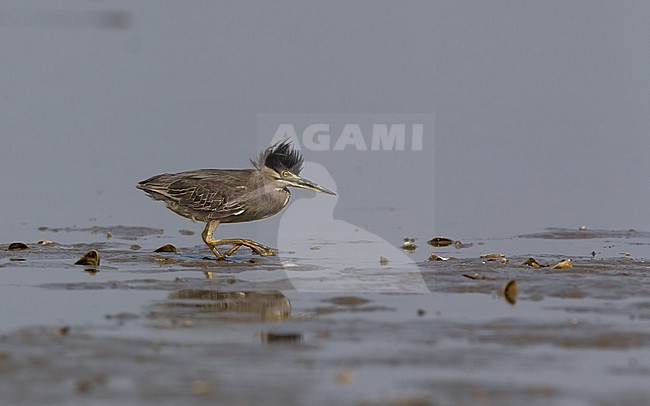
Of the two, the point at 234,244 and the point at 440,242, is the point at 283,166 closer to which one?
the point at 234,244

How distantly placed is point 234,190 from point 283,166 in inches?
23.9

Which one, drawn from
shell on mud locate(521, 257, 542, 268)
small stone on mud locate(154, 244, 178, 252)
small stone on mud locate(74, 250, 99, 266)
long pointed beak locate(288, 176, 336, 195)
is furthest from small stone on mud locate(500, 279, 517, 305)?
small stone on mud locate(154, 244, 178, 252)

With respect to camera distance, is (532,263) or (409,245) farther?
(409,245)

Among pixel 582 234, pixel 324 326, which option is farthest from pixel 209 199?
pixel 324 326

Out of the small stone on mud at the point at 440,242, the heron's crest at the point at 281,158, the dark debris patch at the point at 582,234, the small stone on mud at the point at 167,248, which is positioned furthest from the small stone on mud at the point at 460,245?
the small stone on mud at the point at 167,248

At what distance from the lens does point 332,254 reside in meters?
13.9

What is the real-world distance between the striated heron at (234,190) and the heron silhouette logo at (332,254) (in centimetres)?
61

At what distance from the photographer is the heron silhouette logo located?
38.7 feet

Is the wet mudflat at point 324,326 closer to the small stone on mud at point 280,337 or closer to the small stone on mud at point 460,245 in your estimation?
the small stone on mud at point 280,337

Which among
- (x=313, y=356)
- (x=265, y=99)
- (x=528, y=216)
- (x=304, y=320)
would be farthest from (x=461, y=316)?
(x=265, y=99)

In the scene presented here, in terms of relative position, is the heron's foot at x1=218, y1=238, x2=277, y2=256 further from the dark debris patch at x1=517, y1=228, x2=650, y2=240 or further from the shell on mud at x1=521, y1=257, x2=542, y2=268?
the dark debris patch at x1=517, y1=228, x2=650, y2=240

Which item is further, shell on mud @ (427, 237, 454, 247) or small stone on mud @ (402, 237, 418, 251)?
shell on mud @ (427, 237, 454, 247)

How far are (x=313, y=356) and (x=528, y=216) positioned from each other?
870 centimetres

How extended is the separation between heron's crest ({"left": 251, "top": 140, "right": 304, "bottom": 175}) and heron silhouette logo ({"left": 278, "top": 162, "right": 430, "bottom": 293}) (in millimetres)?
857
